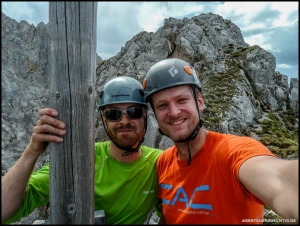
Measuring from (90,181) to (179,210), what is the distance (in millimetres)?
2279

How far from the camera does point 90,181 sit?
2857 mm

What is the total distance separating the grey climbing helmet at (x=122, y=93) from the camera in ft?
18.4

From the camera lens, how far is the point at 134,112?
560 centimetres

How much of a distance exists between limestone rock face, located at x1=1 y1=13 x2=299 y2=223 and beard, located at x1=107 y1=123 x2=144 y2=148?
6.53m

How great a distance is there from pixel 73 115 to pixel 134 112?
285 cm

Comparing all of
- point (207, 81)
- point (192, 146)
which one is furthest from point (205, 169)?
A: point (207, 81)

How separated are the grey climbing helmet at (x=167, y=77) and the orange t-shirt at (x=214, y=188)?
1509 millimetres

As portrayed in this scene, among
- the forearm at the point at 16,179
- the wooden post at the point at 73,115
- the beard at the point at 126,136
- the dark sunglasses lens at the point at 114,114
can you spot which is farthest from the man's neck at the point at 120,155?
the wooden post at the point at 73,115

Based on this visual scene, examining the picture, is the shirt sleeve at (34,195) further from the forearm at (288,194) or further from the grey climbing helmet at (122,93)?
the forearm at (288,194)

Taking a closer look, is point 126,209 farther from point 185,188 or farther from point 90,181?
point 90,181

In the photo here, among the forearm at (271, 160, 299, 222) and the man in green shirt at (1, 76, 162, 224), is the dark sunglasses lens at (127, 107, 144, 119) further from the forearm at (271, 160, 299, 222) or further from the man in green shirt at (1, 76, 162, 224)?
the forearm at (271, 160, 299, 222)

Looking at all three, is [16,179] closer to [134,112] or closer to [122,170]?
[122,170]

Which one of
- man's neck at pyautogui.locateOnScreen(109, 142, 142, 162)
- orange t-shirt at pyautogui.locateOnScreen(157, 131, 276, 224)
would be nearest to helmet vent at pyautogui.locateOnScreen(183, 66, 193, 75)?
orange t-shirt at pyautogui.locateOnScreen(157, 131, 276, 224)

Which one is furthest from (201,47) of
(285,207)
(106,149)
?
(285,207)
